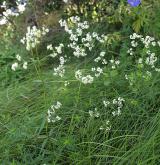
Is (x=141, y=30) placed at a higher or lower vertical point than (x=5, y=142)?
higher

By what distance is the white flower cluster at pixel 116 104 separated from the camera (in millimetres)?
2815

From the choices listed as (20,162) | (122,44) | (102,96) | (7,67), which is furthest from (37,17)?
(20,162)

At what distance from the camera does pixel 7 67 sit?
13.9ft

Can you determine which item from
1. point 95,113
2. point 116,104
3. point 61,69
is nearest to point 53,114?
point 95,113

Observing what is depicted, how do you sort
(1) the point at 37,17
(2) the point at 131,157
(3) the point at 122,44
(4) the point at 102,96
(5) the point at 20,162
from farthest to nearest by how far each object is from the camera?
(1) the point at 37,17
(3) the point at 122,44
(4) the point at 102,96
(5) the point at 20,162
(2) the point at 131,157

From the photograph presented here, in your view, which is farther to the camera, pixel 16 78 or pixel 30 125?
pixel 16 78

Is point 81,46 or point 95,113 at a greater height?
point 81,46

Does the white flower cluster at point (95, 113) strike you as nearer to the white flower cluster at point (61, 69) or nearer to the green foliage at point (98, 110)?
the green foliage at point (98, 110)

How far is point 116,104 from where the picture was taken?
291cm

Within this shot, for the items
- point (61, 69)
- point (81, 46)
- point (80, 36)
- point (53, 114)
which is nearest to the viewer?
point (53, 114)

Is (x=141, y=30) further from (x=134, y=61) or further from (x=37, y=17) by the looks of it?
(x=37, y=17)

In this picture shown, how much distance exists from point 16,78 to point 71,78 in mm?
882

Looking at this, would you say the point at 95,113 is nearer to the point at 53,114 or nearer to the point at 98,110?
the point at 98,110

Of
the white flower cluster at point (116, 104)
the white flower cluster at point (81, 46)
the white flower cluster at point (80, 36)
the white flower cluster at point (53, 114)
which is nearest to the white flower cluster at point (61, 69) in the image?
the white flower cluster at point (81, 46)
